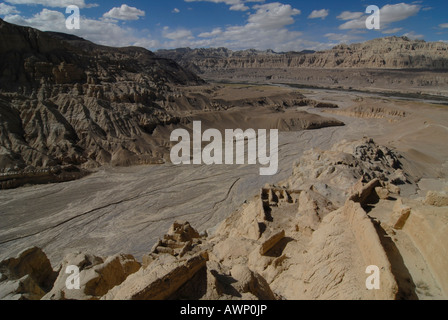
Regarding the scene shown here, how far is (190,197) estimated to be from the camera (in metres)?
22.6

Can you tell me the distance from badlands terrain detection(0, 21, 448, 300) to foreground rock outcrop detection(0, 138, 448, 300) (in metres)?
0.04

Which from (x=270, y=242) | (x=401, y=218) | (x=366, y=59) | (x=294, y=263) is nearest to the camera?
(x=401, y=218)

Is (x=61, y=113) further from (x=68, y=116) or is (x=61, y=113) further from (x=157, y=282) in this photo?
(x=157, y=282)

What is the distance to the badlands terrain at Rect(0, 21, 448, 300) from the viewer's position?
6934mm

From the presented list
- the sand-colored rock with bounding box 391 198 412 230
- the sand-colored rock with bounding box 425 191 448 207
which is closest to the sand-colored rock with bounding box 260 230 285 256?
the sand-colored rock with bounding box 391 198 412 230

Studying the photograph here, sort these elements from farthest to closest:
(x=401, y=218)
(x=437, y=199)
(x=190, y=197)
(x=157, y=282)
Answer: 1. (x=190, y=197)
2. (x=437, y=199)
3. (x=401, y=218)
4. (x=157, y=282)

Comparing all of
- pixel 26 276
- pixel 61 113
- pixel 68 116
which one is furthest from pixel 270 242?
pixel 61 113

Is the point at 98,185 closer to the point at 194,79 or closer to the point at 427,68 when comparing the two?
the point at 194,79

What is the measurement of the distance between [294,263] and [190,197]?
14484 mm

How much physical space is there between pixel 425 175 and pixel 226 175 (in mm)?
16986

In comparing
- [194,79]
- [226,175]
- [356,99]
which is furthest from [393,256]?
[194,79]

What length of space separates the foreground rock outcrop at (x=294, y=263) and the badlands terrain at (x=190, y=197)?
41mm

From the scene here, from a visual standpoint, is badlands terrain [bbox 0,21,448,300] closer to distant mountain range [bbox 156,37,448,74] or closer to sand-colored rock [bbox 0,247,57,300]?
sand-colored rock [bbox 0,247,57,300]
